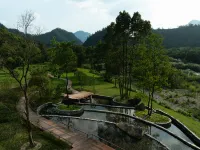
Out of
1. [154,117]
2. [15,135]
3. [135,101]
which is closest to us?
[15,135]

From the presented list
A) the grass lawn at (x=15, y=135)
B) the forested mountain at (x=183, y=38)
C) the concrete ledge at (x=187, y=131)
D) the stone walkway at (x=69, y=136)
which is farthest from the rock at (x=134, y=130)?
the forested mountain at (x=183, y=38)

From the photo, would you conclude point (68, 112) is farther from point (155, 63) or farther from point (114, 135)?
point (155, 63)

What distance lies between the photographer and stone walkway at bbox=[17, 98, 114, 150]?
17.5 meters

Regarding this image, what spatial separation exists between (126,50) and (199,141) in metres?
17.9

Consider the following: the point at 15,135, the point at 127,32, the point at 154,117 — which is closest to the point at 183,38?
the point at 127,32

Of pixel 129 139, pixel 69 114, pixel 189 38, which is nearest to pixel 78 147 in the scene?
pixel 129 139

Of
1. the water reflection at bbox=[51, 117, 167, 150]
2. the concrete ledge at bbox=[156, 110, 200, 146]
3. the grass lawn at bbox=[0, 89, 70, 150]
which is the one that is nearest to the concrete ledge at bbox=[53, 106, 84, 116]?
the water reflection at bbox=[51, 117, 167, 150]

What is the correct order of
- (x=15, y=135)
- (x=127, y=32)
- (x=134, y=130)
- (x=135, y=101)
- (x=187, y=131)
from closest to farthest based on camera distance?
1. (x=15, y=135)
2. (x=134, y=130)
3. (x=187, y=131)
4. (x=135, y=101)
5. (x=127, y=32)

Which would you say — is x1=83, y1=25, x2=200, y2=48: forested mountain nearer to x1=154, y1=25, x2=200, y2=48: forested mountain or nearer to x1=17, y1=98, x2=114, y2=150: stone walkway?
x1=154, y1=25, x2=200, y2=48: forested mountain

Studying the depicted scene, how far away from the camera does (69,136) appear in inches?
760

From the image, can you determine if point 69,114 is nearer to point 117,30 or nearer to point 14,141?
point 14,141

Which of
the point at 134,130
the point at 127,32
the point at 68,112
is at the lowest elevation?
the point at 68,112

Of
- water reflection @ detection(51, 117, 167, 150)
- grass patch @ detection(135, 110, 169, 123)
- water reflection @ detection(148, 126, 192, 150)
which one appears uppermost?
grass patch @ detection(135, 110, 169, 123)

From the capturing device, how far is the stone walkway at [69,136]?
17.5m
